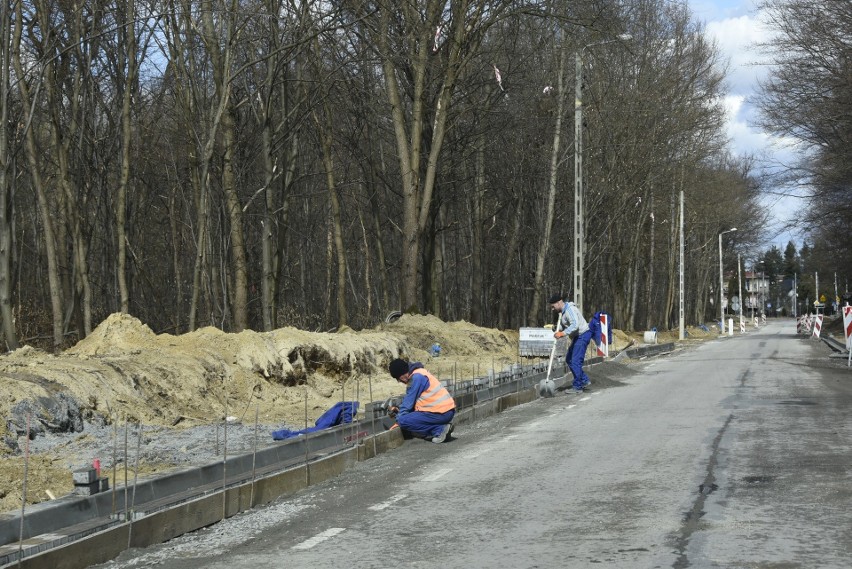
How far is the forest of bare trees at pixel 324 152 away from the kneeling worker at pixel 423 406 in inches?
367

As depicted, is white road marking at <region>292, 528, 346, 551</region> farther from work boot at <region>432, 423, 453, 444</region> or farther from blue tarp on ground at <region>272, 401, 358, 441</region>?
work boot at <region>432, 423, 453, 444</region>

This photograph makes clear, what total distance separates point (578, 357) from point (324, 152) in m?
17.0

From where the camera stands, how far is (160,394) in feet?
49.3

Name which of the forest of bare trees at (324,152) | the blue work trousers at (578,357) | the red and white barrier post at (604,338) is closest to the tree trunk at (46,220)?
the forest of bare trees at (324,152)

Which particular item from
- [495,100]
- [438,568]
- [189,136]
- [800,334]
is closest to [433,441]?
[438,568]

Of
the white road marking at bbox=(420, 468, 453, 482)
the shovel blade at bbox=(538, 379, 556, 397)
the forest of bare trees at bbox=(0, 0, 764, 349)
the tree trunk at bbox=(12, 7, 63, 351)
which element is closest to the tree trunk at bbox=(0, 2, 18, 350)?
the forest of bare trees at bbox=(0, 0, 764, 349)

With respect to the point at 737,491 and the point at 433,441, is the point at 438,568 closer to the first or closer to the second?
the point at 737,491

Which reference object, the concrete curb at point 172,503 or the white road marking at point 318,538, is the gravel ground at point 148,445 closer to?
the concrete curb at point 172,503

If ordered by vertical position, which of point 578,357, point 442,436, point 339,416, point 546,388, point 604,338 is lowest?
point 442,436

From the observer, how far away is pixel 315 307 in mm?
55750

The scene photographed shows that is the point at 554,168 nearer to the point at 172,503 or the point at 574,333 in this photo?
the point at 574,333

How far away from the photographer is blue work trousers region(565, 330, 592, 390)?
2167 centimetres

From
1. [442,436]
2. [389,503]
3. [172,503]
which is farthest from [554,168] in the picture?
[172,503]

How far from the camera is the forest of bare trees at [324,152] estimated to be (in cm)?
2889
